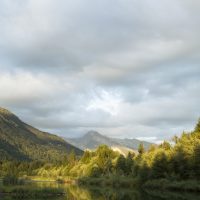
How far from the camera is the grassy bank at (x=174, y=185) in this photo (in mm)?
92812

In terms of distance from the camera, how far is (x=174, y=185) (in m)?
98.5

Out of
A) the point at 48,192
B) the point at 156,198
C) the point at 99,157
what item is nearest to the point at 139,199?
the point at 156,198

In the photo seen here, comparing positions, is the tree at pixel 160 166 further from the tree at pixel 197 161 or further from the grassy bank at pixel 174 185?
the tree at pixel 197 161

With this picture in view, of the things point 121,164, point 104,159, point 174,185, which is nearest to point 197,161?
point 174,185

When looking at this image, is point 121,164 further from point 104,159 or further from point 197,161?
point 197,161

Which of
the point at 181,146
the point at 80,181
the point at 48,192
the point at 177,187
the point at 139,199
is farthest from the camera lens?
the point at 80,181

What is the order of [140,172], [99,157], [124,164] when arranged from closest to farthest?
1. [140,172]
2. [124,164]
3. [99,157]

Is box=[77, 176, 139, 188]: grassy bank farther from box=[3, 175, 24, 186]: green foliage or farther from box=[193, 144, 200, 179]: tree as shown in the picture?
box=[3, 175, 24, 186]: green foliage

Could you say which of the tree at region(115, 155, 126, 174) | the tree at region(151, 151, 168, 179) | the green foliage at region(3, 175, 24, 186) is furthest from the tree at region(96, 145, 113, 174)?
the green foliage at region(3, 175, 24, 186)

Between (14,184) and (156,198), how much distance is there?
41.1 m

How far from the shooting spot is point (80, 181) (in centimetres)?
15725

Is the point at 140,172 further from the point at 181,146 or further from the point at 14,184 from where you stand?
the point at 14,184

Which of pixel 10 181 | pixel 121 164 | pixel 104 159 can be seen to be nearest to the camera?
pixel 10 181

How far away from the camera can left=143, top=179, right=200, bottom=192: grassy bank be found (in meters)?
92.8
